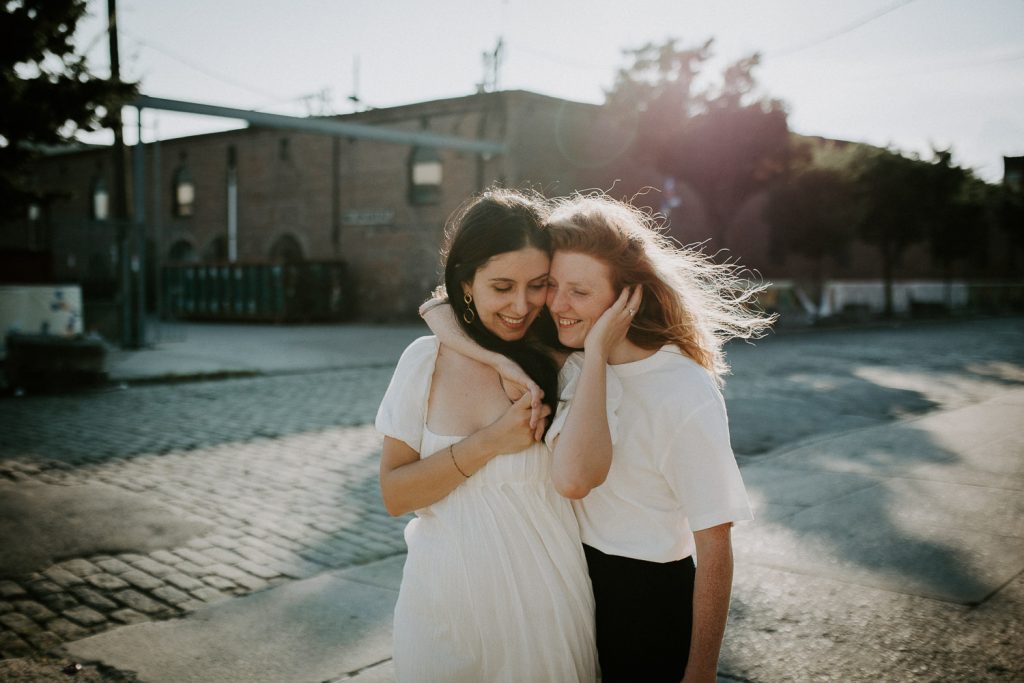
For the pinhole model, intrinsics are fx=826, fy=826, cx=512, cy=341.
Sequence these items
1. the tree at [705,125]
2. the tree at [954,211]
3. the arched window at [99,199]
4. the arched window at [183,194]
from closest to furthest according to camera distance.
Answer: the tree at [705,125], the tree at [954,211], the arched window at [183,194], the arched window at [99,199]

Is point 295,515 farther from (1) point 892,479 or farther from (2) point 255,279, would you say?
(2) point 255,279

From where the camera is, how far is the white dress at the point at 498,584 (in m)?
2.15

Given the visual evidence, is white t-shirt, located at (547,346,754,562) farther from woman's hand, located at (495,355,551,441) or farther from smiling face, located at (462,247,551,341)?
smiling face, located at (462,247,551,341)

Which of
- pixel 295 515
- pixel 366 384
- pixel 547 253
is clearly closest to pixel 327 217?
pixel 366 384

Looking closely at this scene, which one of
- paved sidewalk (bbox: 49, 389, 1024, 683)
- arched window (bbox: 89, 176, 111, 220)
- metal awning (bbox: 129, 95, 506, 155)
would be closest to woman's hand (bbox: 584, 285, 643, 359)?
paved sidewalk (bbox: 49, 389, 1024, 683)

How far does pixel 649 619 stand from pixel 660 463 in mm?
428

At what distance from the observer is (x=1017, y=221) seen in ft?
137

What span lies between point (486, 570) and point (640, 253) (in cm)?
93

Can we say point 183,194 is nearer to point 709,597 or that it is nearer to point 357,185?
point 357,185

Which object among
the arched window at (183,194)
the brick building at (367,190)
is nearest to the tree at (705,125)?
the brick building at (367,190)

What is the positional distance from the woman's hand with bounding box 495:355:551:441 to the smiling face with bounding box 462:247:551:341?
4.8 inches

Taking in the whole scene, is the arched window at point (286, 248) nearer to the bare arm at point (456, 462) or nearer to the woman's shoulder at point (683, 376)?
the bare arm at point (456, 462)

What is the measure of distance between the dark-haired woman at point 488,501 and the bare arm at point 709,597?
320mm

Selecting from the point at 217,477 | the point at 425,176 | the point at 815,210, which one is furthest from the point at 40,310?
the point at 815,210
